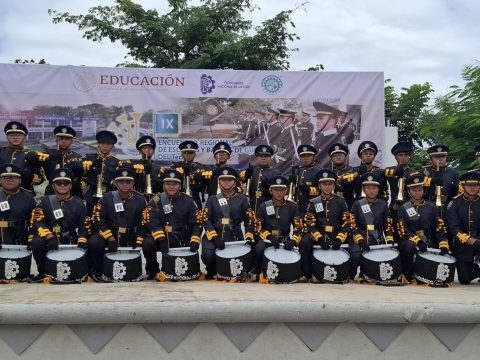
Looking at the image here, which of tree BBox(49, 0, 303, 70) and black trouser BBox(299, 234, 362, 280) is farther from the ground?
tree BBox(49, 0, 303, 70)

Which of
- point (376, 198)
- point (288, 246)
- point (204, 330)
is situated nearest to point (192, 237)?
point (288, 246)

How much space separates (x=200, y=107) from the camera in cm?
1008

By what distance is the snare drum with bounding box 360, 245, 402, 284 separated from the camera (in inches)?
256

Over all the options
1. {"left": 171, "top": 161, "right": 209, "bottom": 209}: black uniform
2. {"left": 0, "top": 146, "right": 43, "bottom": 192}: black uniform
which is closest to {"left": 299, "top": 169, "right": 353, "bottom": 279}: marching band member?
{"left": 171, "top": 161, "right": 209, "bottom": 209}: black uniform

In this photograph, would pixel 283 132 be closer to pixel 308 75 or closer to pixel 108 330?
pixel 308 75

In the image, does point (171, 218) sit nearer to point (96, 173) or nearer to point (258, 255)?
point (258, 255)

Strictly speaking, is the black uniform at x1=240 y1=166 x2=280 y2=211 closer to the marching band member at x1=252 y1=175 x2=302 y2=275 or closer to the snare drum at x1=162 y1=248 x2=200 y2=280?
the marching band member at x1=252 y1=175 x2=302 y2=275

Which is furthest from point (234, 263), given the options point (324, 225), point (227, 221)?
point (324, 225)

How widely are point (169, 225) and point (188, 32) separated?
12.3 metres

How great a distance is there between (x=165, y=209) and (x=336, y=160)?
3.00 metres

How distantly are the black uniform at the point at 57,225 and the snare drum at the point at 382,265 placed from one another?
3.48m

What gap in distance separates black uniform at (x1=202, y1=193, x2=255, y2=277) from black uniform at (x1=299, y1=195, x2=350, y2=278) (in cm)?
74

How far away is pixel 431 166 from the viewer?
856 cm

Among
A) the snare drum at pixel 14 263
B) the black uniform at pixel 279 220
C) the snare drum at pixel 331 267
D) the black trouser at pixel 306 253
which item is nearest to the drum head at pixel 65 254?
the snare drum at pixel 14 263
